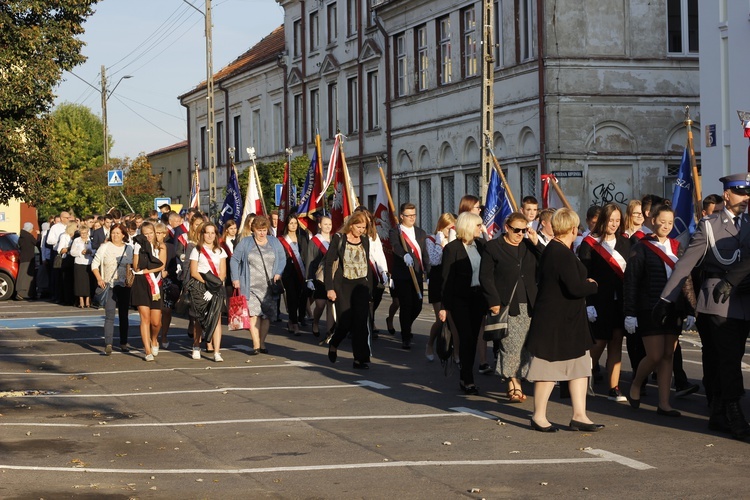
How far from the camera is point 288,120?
176 ft

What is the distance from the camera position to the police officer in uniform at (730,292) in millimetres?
10000

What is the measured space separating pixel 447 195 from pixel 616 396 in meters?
28.0

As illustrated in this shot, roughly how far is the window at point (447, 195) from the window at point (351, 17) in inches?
360

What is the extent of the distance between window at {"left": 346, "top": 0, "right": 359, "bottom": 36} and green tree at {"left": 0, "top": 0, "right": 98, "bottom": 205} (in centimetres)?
1955

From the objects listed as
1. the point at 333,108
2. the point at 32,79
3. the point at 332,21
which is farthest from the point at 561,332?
the point at 332,21

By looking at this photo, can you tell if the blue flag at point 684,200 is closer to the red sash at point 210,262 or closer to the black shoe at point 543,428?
the red sash at point 210,262

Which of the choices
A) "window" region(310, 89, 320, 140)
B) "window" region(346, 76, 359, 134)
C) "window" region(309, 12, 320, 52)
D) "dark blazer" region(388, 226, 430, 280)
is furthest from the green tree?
"window" region(309, 12, 320, 52)

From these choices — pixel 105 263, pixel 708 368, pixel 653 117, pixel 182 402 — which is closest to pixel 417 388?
pixel 182 402

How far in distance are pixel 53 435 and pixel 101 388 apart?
10.9 ft

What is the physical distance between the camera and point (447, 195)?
39.9 meters

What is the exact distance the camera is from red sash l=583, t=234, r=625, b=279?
12.3 metres

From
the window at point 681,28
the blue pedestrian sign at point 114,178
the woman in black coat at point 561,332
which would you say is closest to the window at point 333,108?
the blue pedestrian sign at point 114,178

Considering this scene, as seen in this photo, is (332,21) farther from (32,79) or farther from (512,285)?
(512,285)

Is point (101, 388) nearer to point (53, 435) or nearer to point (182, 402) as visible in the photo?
point (182, 402)
